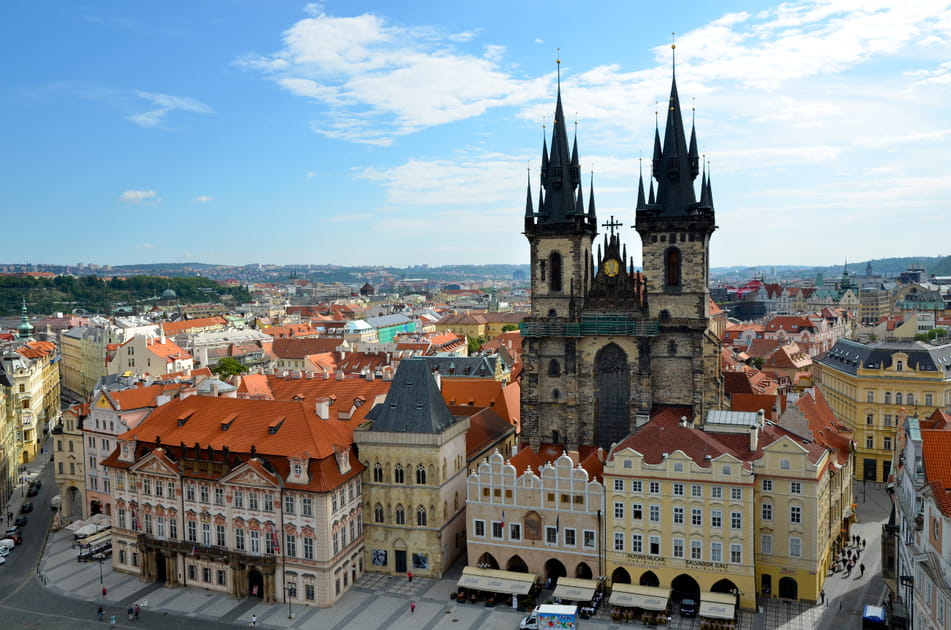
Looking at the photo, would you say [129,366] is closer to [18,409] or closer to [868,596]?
[18,409]

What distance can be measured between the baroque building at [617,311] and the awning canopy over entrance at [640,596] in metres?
19.1

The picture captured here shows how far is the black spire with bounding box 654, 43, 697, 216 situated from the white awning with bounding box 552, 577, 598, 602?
37.7 m

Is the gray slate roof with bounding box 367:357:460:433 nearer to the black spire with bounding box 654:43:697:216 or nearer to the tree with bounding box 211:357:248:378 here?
the black spire with bounding box 654:43:697:216

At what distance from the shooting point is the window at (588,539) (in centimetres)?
6112

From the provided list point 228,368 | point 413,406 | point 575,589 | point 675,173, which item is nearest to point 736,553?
point 575,589

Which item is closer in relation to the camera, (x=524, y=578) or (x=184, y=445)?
(x=524, y=578)

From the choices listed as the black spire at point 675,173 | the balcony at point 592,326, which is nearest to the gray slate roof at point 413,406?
the balcony at point 592,326

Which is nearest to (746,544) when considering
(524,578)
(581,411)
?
(524,578)

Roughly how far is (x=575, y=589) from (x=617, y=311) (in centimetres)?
3028

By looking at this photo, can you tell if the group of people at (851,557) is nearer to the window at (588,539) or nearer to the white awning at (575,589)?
the window at (588,539)

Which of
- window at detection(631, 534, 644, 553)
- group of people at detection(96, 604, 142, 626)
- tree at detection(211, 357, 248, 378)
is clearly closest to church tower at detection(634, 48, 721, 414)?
window at detection(631, 534, 644, 553)

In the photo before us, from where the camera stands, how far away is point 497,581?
60.6 m

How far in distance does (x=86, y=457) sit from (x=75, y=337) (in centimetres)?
10260

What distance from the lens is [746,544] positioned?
2240 inches
